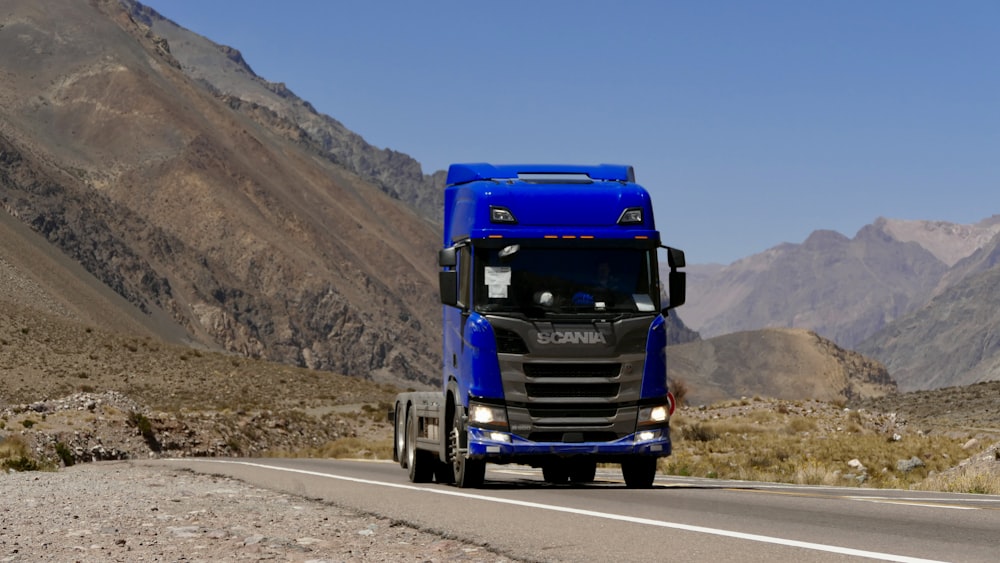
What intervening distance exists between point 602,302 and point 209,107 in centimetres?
15964

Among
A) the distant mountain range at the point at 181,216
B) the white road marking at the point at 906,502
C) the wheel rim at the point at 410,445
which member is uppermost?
the distant mountain range at the point at 181,216

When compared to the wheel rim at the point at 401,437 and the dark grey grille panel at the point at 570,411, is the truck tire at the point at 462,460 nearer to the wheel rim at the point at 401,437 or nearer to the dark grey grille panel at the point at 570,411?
Answer: the dark grey grille panel at the point at 570,411

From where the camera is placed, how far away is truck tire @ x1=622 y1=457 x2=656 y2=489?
1914 centimetres

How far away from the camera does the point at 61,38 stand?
16600 cm

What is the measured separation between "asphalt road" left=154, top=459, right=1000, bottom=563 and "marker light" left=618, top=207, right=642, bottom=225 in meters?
3.72

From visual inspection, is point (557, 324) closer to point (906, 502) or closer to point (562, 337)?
point (562, 337)

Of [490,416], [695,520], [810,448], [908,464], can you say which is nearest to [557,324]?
[490,416]

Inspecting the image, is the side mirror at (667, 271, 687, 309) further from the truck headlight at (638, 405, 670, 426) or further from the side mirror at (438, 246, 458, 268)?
the side mirror at (438, 246, 458, 268)

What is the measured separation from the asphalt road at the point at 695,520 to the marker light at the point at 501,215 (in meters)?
3.72

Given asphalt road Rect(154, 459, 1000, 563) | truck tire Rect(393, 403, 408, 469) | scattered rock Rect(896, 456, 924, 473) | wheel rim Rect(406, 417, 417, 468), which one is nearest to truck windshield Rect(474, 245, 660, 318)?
asphalt road Rect(154, 459, 1000, 563)

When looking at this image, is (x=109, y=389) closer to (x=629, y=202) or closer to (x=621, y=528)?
(x=629, y=202)

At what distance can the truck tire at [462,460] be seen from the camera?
59.4 feet

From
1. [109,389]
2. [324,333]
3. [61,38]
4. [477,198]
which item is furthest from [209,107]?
[477,198]

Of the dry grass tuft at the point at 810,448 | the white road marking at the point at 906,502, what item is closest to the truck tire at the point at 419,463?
the dry grass tuft at the point at 810,448
